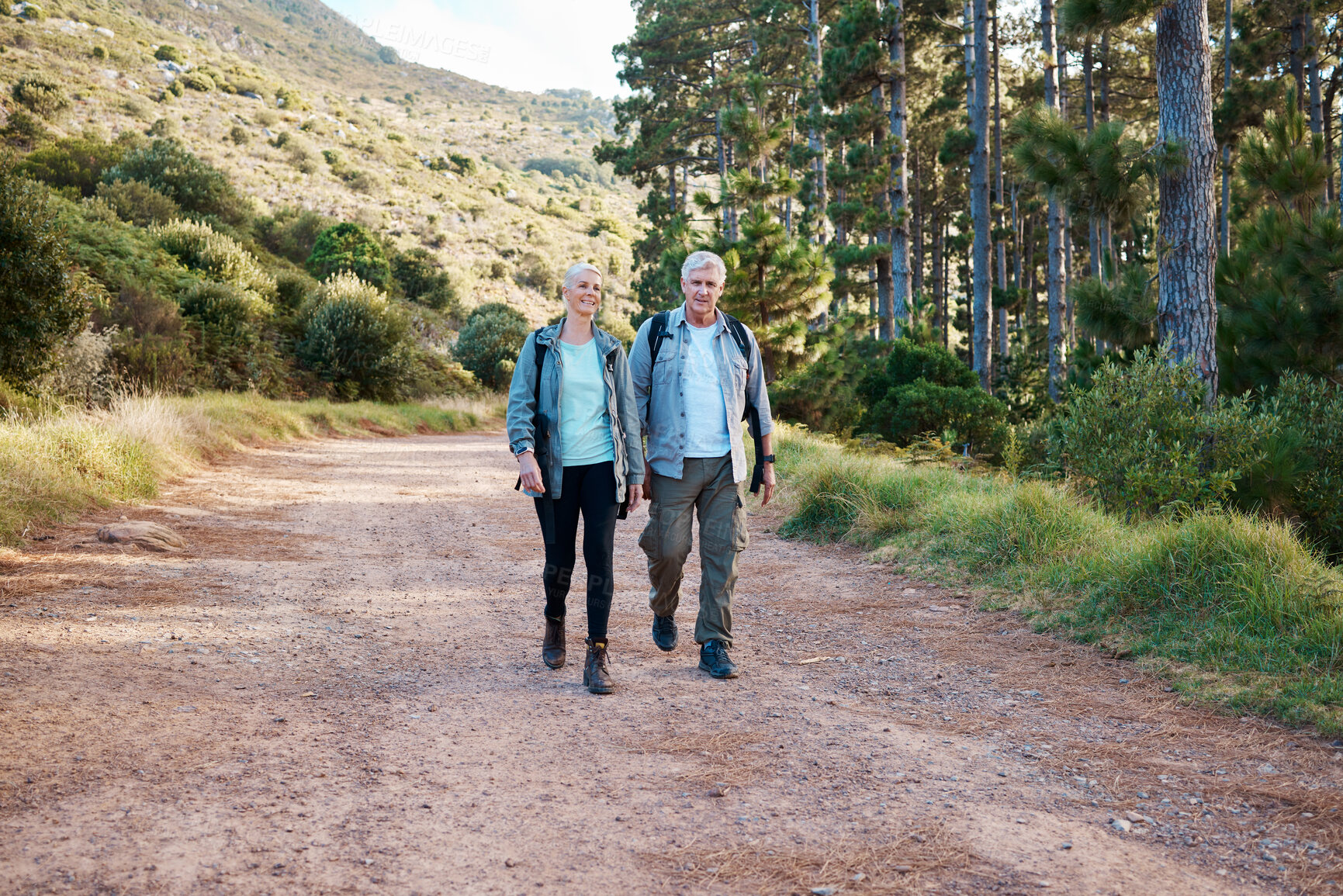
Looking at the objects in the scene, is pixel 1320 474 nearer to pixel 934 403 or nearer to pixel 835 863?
pixel 934 403

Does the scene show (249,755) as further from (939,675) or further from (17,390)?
(17,390)

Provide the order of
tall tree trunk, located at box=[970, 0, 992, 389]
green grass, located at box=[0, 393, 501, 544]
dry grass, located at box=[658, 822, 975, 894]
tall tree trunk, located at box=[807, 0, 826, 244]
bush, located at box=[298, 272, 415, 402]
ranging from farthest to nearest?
bush, located at box=[298, 272, 415, 402] → tall tree trunk, located at box=[807, 0, 826, 244] → tall tree trunk, located at box=[970, 0, 992, 389] → green grass, located at box=[0, 393, 501, 544] → dry grass, located at box=[658, 822, 975, 894]

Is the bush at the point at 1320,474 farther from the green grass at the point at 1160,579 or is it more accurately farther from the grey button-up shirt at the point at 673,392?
the grey button-up shirt at the point at 673,392

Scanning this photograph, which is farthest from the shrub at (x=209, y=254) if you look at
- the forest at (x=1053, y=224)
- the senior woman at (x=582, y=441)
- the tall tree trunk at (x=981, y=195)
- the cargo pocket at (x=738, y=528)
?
the cargo pocket at (x=738, y=528)

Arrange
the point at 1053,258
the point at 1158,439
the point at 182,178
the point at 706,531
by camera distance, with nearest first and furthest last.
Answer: the point at 706,531
the point at 1158,439
the point at 1053,258
the point at 182,178

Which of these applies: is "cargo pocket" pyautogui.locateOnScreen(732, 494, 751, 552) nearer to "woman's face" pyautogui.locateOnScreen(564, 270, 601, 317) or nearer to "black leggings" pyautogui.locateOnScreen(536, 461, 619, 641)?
"black leggings" pyautogui.locateOnScreen(536, 461, 619, 641)

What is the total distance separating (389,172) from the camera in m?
55.9

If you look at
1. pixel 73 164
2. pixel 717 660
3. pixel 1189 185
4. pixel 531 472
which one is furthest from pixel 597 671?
pixel 73 164

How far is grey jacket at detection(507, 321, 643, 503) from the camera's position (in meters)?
4.29

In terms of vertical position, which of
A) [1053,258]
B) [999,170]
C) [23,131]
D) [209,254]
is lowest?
[1053,258]

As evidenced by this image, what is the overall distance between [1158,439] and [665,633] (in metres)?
5.15

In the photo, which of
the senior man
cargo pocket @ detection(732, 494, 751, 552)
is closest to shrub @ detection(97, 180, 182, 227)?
the senior man

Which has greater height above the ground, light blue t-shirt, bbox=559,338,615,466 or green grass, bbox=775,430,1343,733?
light blue t-shirt, bbox=559,338,615,466

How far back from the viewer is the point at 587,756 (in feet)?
11.3
